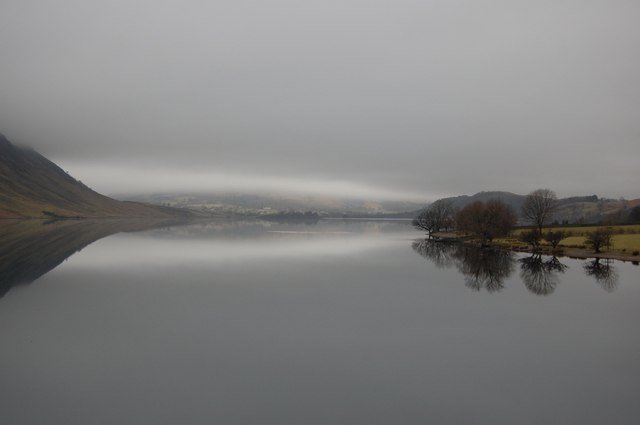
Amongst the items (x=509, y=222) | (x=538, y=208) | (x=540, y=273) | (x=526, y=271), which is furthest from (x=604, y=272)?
(x=538, y=208)

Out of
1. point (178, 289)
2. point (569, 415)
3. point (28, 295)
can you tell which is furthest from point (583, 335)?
point (28, 295)

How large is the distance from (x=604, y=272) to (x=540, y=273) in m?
6.52

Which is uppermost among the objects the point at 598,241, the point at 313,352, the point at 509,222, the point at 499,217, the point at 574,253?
the point at 499,217

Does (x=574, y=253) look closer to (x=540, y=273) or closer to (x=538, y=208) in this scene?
(x=540, y=273)

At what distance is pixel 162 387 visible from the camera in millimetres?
11953

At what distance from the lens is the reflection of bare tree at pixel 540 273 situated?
30367 millimetres

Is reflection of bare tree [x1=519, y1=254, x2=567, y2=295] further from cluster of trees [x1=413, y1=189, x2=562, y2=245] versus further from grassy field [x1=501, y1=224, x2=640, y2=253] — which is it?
→ cluster of trees [x1=413, y1=189, x2=562, y2=245]

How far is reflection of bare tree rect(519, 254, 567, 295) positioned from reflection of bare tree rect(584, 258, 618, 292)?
2544 mm

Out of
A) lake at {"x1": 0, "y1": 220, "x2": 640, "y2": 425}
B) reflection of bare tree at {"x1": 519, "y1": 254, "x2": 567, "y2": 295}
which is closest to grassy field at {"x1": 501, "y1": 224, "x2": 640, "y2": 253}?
reflection of bare tree at {"x1": 519, "y1": 254, "x2": 567, "y2": 295}

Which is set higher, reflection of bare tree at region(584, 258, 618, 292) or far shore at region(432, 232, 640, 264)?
far shore at region(432, 232, 640, 264)

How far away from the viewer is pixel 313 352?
15.1 meters

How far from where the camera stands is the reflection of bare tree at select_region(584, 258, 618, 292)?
3228 cm

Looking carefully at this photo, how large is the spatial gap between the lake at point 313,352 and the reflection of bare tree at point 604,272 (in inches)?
37.2

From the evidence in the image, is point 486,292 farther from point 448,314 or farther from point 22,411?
point 22,411
